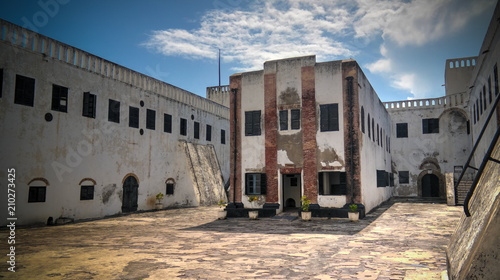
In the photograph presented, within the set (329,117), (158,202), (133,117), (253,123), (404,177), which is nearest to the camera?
(329,117)

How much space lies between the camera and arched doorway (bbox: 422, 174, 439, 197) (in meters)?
29.3

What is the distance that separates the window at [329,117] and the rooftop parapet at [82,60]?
10.6 meters

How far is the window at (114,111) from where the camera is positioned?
60.0ft

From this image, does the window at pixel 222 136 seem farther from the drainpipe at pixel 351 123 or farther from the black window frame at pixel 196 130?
the drainpipe at pixel 351 123

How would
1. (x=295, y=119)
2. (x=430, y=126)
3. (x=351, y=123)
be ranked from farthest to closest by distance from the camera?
(x=430, y=126), (x=295, y=119), (x=351, y=123)

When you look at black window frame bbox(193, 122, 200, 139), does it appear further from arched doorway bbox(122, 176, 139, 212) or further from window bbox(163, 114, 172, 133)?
arched doorway bbox(122, 176, 139, 212)

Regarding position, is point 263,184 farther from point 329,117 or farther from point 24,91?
point 24,91

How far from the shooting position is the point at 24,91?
46.6ft

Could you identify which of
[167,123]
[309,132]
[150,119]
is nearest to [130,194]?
[150,119]

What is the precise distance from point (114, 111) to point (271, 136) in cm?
831

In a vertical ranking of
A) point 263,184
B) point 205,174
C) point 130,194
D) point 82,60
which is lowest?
point 130,194

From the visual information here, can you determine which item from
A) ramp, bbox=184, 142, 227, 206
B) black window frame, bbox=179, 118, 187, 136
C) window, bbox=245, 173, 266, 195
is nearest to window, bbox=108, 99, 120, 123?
black window frame, bbox=179, 118, 187, 136

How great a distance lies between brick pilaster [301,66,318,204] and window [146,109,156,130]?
938 cm

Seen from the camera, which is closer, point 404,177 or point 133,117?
point 133,117
